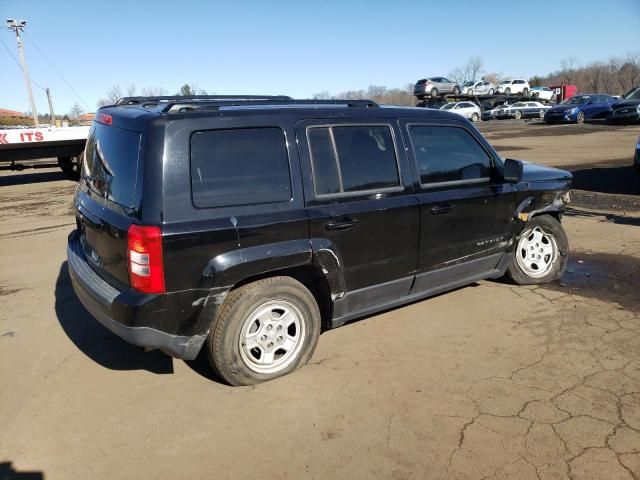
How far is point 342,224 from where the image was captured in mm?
3389

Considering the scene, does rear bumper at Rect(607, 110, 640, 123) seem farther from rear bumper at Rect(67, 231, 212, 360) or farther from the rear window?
rear bumper at Rect(67, 231, 212, 360)

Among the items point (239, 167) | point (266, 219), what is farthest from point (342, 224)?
point (239, 167)

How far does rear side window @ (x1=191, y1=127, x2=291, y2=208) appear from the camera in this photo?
291 centimetres

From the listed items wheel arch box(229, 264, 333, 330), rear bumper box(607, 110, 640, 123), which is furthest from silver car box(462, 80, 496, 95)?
wheel arch box(229, 264, 333, 330)

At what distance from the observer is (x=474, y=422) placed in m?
2.85

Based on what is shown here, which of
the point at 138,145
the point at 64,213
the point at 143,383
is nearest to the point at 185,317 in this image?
the point at 143,383

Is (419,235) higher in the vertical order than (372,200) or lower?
lower

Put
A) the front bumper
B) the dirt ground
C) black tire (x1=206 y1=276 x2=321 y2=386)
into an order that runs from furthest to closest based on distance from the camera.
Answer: the front bumper
black tire (x1=206 y1=276 x2=321 y2=386)
the dirt ground

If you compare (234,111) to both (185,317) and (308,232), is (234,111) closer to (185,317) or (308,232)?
(308,232)

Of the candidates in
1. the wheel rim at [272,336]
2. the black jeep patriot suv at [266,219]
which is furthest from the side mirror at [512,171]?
the wheel rim at [272,336]

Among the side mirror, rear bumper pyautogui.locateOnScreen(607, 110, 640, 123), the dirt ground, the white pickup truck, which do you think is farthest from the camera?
rear bumper pyautogui.locateOnScreen(607, 110, 640, 123)

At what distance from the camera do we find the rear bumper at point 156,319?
112 inches

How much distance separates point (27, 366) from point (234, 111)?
2.48 metres

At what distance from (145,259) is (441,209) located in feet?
7.65
